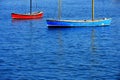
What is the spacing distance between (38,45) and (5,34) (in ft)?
65.6

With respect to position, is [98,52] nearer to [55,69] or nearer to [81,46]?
[81,46]

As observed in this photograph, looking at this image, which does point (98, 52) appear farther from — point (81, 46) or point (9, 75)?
point (9, 75)

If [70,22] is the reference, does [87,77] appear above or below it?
below

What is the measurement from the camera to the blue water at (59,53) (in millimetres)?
64500

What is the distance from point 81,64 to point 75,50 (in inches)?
502

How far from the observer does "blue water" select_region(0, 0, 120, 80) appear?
2539 inches

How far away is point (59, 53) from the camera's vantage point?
263ft

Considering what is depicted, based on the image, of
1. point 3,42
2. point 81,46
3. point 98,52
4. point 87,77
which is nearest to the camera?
point 87,77

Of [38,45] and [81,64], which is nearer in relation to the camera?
[81,64]

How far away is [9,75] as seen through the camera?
63656 millimetres

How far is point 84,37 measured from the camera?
3912 inches

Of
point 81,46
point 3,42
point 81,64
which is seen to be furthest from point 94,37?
point 81,64

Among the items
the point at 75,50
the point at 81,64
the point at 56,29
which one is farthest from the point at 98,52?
the point at 56,29

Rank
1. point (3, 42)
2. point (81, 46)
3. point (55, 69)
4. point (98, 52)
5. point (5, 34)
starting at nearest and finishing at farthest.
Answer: point (55, 69), point (98, 52), point (81, 46), point (3, 42), point (5, 34)
